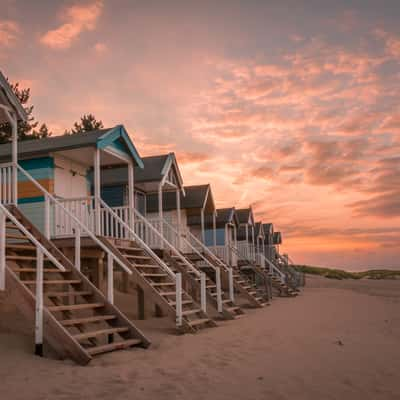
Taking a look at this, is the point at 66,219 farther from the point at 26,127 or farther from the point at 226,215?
the point at 26,127

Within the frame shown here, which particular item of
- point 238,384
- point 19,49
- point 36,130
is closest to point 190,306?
point 238,384

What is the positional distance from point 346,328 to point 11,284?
7819mm

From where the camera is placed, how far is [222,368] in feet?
25.6

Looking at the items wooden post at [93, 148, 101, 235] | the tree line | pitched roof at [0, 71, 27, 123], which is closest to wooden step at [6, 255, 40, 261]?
wooden post at [93, 148, 101, 235]

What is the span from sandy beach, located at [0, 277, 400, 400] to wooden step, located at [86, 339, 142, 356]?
0.13m

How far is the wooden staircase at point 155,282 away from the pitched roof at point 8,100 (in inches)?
143

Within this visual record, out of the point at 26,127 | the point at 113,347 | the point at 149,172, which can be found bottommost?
the point at 113,347

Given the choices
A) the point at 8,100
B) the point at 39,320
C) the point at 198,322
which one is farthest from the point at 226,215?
the point at 39,320

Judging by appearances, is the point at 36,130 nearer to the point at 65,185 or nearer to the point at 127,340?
the point at 65,185

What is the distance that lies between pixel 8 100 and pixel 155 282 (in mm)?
5704

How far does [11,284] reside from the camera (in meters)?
8.89

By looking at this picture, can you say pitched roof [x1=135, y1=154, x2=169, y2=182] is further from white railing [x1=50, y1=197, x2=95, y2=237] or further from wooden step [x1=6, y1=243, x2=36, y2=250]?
wooden step [x1=6, y1=243, x2=36, y2=250]

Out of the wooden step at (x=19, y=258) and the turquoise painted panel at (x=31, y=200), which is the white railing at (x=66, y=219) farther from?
the wooden step at (x=19, y=258)

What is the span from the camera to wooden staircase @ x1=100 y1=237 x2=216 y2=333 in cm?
1195
